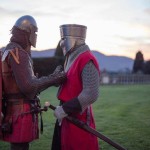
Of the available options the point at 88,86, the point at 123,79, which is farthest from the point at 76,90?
the point at 123,79

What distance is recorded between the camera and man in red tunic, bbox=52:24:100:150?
3.30m

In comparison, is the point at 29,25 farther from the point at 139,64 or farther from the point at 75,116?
the point at 139,64

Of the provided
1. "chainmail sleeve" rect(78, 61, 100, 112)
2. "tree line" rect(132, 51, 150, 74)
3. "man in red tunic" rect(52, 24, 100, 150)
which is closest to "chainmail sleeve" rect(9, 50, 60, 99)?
"man in red tunic" rect(52, 24, 100, 150)

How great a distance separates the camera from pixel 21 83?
3.56 meters

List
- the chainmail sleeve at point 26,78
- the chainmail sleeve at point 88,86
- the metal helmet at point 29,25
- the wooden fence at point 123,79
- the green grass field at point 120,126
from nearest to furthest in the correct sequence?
the chainmail sleeve at point 88,86 → the chainmail sleeve at point 26,78 → the metal helmet at point 29,25 → the green grass field at point 120,126 → the wooden fence at point 123,79

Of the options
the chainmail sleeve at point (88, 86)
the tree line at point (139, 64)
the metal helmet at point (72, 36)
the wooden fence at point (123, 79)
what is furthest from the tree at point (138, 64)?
the chainmail sleeve at point (88, 86)

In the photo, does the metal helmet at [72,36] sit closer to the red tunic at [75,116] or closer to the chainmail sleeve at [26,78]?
the red tunic at [75,116]

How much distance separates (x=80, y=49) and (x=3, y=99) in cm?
113

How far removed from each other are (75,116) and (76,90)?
29 cm

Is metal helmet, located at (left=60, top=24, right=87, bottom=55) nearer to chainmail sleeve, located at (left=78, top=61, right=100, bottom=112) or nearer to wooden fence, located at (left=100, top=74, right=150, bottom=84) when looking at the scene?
chainmail sleeve, located at (left=78, top=61, right=100, bottom=112)

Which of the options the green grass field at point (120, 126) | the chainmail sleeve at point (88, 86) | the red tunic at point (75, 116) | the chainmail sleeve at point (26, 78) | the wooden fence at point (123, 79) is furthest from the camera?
the wooden fence at point (123, 79)

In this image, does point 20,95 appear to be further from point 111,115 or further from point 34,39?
point 111,115

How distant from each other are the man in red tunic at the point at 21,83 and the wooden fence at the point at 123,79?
25.9 meters

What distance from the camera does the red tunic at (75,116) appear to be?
3.40 meters
